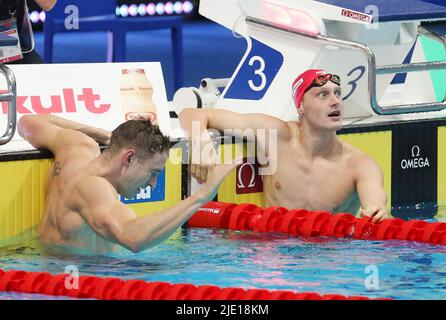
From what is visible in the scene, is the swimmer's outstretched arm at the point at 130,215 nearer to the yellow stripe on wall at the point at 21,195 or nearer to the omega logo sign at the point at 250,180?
the yellow stripe on wall at the point at 21,195

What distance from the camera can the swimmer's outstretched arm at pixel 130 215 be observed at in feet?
17.6

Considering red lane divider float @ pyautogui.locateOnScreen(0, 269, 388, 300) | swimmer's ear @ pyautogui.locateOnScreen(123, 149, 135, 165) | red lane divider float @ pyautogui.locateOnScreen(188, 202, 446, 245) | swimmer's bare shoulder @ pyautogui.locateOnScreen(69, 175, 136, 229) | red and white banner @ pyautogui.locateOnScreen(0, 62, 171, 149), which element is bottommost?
red lane divider float @ pyautogui.locateOnScreen(0, 269, 388, 300)

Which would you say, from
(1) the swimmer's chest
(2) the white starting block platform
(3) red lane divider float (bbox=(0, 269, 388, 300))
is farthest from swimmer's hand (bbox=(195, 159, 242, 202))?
(2) the white starting block platform

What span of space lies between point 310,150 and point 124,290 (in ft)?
6.69

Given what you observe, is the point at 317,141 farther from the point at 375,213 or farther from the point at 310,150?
the point at 375,213

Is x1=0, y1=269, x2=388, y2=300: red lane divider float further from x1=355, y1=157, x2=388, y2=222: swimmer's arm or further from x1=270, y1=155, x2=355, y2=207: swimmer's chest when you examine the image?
x1=270, y1=155, x2=355, y2=207: swimmer's chest

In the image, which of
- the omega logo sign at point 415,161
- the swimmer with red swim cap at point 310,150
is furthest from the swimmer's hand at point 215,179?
the omega logo sign at point 415,161

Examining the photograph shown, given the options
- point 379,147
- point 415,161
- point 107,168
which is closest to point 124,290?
point 107,168

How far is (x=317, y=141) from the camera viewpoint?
700cm

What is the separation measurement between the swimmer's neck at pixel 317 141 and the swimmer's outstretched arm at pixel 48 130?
3.21ft

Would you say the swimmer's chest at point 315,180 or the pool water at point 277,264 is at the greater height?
the swimmer's chest at point 315,180

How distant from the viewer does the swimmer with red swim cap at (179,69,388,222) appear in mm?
6848

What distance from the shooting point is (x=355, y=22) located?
23.8 feet
